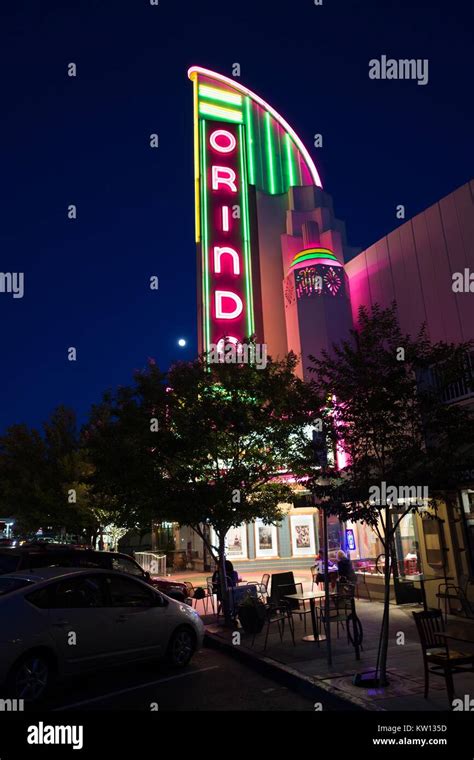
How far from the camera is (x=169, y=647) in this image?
Result: 8.23 metres

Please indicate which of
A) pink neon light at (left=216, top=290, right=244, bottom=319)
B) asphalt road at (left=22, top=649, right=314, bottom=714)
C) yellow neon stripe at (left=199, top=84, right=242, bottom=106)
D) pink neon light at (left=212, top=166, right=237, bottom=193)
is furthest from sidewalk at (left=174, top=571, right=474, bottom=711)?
yellow neon stripe at (left=199, top=84, right=242, bottom=106)

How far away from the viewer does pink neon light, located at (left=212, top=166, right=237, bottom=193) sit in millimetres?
26562

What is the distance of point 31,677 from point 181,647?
2.65 meters

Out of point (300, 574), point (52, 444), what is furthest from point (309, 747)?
point (52, 444)

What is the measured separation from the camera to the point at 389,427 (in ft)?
23.9

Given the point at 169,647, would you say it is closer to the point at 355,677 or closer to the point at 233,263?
the point at 355,677

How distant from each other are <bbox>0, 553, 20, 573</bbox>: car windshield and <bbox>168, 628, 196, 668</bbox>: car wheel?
279 cm

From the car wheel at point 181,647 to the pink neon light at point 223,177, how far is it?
72.4 ft

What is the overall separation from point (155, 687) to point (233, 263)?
19950 mm

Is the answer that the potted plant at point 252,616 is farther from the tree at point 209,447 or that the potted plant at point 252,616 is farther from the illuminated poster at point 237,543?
the illuminated poster at point 237,543

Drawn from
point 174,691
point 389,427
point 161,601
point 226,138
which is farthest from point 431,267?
point 174,691

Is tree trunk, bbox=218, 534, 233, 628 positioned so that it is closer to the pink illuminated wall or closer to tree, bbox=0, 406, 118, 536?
tree, bbox=0, 406, 118, 536

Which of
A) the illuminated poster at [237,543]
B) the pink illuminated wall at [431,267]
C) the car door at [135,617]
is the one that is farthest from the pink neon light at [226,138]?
the car door at [135,617]

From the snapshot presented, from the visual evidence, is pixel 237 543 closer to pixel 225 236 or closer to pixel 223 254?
pixel 223 254
